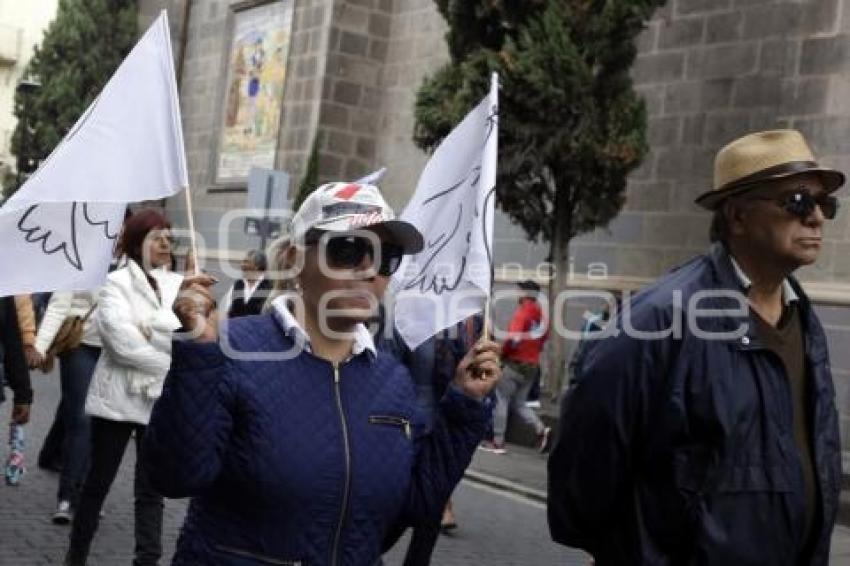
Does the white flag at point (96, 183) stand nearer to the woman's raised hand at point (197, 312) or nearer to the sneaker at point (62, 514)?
the woman's raised hand at point (197, 312)

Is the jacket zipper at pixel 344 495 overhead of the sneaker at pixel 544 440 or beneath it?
overhead

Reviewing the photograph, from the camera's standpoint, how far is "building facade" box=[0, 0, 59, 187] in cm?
4162

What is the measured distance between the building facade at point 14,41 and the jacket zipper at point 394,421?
41.3 m

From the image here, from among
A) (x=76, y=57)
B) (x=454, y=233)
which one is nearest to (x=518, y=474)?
(x=454, y=233)

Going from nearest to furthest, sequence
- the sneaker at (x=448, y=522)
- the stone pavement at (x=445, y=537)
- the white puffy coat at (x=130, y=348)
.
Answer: the white puffy coat at (x=130, y=348) → the stone pavement at (x=445, y=537) → the sneaker at (x=448, y=522)

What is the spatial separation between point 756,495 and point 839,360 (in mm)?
8160

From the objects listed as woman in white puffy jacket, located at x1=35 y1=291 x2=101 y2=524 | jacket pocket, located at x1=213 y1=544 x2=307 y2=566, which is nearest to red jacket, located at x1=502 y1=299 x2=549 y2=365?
woman in white puffy jacket, located at x1=35 y1=291 x2=101 y2=524

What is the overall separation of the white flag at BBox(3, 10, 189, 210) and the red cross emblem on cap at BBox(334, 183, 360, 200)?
72 cm

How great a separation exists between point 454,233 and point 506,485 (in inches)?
231

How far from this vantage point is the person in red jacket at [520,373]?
1163cm

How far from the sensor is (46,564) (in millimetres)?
5715

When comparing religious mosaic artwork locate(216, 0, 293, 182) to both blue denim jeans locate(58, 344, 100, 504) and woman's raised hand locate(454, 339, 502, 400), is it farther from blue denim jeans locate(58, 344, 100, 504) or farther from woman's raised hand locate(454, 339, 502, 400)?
woman's raised hand locate(454, 339, 502, 400)

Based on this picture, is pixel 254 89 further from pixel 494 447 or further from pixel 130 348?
pixel 130 348

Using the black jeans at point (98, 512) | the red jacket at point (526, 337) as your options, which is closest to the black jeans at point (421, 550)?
the black jeans at point (98, 512)
